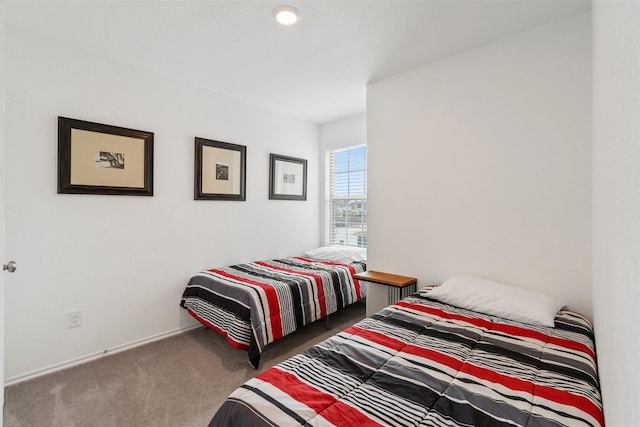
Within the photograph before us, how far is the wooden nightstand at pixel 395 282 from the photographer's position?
2.45 m

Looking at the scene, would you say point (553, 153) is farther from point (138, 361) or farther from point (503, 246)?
point (138, 361)

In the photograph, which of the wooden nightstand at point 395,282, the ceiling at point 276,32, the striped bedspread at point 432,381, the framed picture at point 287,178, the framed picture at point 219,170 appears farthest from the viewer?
the framed picture at point 287,178

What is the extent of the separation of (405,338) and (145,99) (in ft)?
9.33

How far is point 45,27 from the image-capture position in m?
2.05

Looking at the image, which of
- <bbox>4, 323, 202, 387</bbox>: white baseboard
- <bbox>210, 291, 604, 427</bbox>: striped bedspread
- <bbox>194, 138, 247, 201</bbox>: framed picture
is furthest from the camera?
<bbox>194, 138, 247, 201</bbox>: framed picture

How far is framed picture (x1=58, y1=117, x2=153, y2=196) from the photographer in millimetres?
2266

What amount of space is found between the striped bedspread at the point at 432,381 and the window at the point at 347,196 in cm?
244

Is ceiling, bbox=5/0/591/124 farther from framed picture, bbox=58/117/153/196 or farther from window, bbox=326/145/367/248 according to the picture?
window, bbox=326/145/367/248

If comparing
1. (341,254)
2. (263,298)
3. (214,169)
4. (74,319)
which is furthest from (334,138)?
(74,319)

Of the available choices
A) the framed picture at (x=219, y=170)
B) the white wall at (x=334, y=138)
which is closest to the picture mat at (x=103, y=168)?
the framed picture at (x=219, y=170)

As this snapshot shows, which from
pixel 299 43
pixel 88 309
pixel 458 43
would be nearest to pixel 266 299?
pixel 88 309

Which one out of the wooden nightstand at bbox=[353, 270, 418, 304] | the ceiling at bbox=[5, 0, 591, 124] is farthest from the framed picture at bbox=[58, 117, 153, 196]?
the wooden nightstand at bbox=[353, 270, 418, 304]

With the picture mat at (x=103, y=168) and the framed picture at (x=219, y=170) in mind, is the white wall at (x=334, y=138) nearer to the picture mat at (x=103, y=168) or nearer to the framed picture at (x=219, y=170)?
the framed picture at (x=219, y=170)

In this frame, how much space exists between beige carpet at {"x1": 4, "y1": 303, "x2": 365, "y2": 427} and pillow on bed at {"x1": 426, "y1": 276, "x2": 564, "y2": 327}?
4.42 feet
